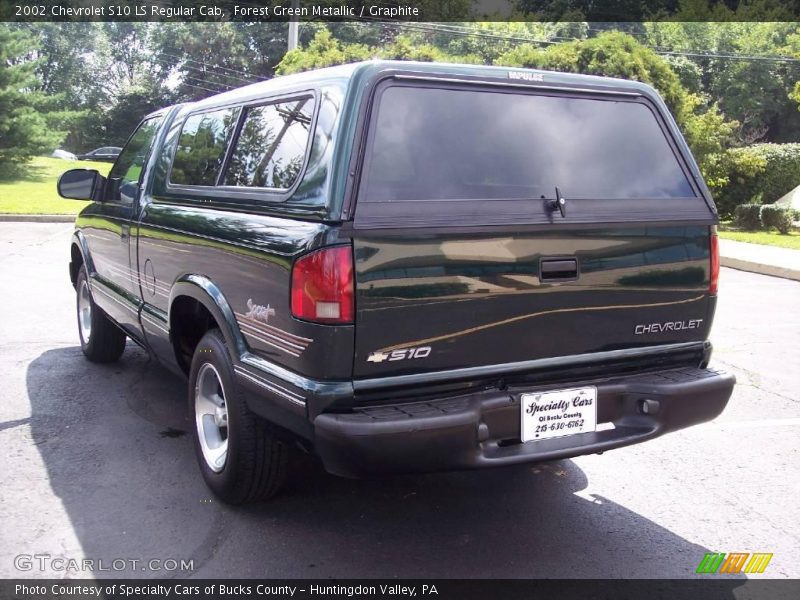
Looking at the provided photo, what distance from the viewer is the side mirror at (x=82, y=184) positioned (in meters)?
5.52

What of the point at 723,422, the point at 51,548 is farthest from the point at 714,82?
the point at 51,548

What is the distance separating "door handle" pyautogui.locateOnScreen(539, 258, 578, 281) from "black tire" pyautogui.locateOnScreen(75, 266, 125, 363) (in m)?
3.80

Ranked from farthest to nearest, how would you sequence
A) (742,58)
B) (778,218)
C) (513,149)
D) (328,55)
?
1. (742,58)
2. (328,55)
3. (778,218)
4. (513,149)

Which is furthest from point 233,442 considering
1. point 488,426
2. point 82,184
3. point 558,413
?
point 82,184

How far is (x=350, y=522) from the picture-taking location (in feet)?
12.1

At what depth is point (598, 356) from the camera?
344 centimetres

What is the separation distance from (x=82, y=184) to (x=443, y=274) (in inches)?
138

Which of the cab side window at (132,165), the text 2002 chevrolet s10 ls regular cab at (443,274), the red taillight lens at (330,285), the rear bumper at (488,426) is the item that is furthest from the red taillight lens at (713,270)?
the cab side window at (132,165)

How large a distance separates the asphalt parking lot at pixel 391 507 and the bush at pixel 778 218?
14544 millimetres

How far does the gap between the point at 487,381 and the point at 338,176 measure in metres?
1.00

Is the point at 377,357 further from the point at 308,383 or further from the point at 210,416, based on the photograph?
the point at 210,416

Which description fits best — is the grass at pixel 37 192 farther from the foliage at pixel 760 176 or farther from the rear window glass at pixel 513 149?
the foliage at pixel 760 176

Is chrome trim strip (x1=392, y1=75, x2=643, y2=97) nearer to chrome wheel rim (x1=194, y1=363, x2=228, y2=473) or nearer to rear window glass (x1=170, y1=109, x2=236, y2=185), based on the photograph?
rear window glass (x1=170, y1=109, x2=236, y2=185)

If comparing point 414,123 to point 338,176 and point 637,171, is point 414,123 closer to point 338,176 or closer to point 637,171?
point 338,176
